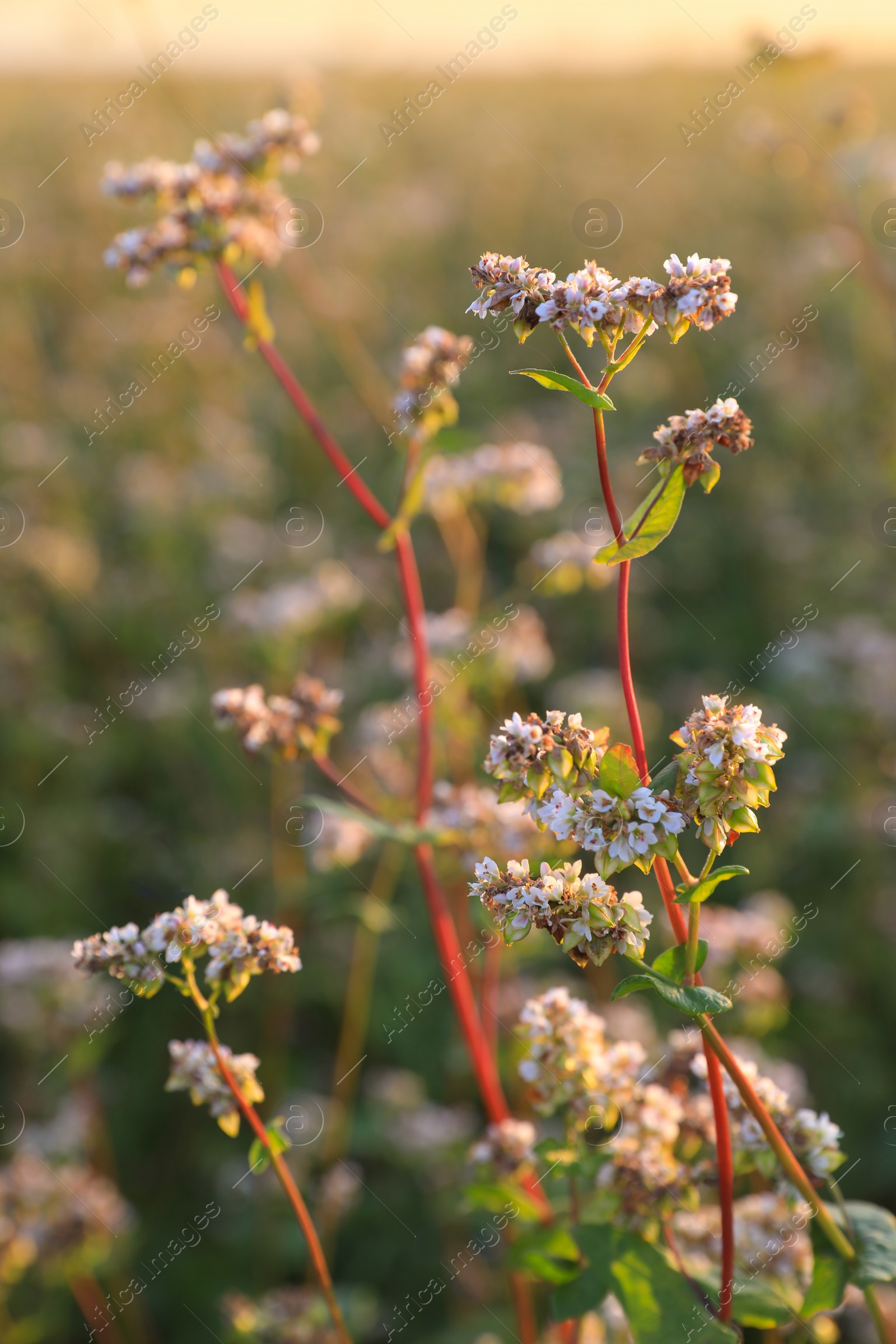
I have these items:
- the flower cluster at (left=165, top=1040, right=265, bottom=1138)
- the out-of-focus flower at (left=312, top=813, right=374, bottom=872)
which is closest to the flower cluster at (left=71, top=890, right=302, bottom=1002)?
the flower cluster at (left=165, top=1040, right=265, bottom=1138)

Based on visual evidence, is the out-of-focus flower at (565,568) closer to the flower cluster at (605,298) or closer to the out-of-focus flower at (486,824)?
the out-of-focus flower at (486,824)

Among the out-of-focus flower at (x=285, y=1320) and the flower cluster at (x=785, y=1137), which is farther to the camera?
the out-of-focus flower at (x=285, y=1320)

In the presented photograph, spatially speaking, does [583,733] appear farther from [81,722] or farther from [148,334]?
[148,334]

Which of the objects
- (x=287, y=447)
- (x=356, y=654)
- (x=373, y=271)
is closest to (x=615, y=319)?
(x=356, y=654)

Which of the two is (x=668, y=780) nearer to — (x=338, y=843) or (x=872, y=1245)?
(x=872, y=1245)

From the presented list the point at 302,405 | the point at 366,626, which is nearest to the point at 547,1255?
the point at 302,405

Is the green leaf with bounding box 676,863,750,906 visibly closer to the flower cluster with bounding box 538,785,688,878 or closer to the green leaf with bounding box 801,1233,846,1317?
the flower cluster with bounding box 538,785,688,878

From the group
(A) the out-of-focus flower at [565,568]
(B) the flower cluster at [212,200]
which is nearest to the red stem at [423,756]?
(B) the flower cluster at [212,200]
